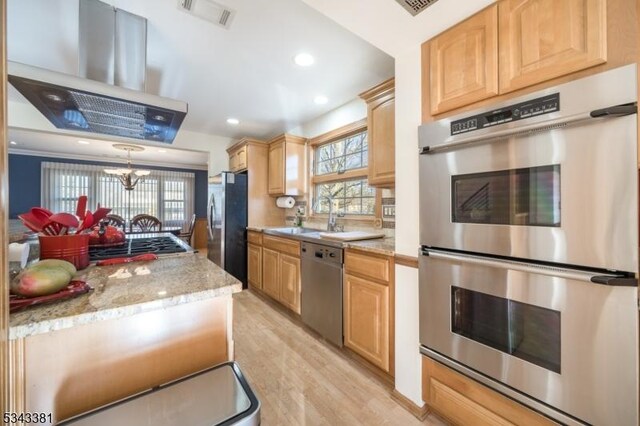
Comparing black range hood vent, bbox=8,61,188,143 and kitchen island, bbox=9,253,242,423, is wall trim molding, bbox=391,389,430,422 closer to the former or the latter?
kitchen island, bbox=9,253,242,423

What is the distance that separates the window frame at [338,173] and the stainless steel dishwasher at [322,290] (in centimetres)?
77

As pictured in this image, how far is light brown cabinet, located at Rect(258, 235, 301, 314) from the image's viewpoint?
2.65 meters

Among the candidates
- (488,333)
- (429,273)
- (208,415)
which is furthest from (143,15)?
(488,333)

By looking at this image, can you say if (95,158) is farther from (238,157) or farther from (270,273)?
(270,273)

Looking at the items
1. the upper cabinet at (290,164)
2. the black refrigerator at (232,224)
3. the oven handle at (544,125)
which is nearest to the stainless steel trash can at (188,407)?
the oven handle at (544,125)

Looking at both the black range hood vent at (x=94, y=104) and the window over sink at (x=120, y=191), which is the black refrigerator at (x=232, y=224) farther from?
the window over sink at (x=120, y=191)

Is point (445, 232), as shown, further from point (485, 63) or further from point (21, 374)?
point (21, 374)

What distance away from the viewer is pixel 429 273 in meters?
1.41

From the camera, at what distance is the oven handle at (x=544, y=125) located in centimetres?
87

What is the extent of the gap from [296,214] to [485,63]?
9.61 ft

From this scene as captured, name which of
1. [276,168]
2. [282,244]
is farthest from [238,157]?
[282,244]

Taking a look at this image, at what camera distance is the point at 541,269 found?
3.38ft

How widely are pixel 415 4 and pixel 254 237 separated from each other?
3.03 m

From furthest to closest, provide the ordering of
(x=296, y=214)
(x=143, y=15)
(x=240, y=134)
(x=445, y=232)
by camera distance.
→ (x=240, y=134)
(x=296, y=214)
(x=143, y=15)
(x=445, y=232)
